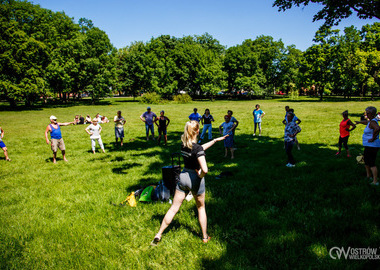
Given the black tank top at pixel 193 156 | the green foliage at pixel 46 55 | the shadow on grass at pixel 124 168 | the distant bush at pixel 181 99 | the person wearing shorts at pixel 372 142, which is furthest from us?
the distant bush at pixel 181 99

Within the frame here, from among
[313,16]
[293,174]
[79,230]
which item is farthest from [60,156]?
[313,16]

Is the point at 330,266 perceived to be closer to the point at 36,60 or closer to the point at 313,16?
the point at 313,16

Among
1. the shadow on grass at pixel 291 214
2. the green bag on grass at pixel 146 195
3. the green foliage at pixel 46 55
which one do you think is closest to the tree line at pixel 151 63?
the green foliage at pixel 46 55

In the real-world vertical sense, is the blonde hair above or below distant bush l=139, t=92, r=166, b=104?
below

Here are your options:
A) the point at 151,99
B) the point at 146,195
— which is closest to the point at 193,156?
the point at 146,195

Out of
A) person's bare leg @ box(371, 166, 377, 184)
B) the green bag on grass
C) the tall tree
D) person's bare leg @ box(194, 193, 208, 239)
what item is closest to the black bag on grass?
the green bag on grass

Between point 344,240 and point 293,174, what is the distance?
3.56 m

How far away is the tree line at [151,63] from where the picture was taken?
37500mm

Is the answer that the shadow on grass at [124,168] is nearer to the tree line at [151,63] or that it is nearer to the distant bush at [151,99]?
the tree line at [151,63]

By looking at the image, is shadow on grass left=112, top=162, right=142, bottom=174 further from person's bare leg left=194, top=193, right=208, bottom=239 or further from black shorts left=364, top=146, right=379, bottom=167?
black shorts left=364, top=146, right=379, bottom=167

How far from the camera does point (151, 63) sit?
58.3 meters

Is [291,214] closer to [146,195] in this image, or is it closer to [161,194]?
[161,194]

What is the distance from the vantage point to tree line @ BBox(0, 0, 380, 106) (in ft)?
123

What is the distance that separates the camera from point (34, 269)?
393cm
